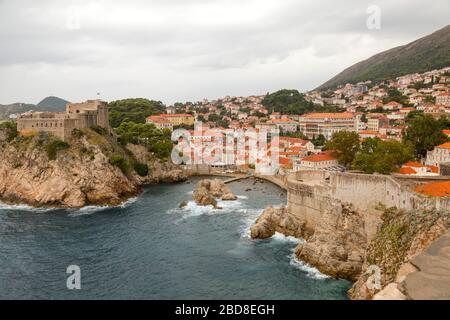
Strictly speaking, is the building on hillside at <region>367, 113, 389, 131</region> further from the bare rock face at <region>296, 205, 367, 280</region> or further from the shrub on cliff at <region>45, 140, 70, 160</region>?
the shrub on cliff at <region>45, 140, 70, 160</region>

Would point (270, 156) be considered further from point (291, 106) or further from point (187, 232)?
point (291, 106)

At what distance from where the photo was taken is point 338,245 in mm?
26422

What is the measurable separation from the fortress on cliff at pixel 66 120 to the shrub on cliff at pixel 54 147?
1455 mm

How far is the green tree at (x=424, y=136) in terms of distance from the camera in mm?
45219

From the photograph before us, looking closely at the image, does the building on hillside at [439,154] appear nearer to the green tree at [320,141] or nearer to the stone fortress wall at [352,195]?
the stone fortress wall at [352,195]

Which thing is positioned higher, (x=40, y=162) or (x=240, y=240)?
(x=40, y=162)

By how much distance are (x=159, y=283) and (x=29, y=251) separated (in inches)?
472

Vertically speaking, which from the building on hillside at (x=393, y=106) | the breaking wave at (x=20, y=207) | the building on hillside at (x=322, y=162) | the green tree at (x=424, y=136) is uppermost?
the building on hillside at (x=393, y=106)

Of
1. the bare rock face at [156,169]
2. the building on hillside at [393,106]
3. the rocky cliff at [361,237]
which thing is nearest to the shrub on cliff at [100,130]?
the bare rock face at [156,169]

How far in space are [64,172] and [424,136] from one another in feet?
133

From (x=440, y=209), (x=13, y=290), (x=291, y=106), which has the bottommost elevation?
(x=13, y=290)

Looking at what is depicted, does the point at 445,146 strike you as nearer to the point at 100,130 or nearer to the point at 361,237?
the point at 361,237

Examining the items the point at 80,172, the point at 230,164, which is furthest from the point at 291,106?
the point at 80,172

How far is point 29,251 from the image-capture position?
30.6m
